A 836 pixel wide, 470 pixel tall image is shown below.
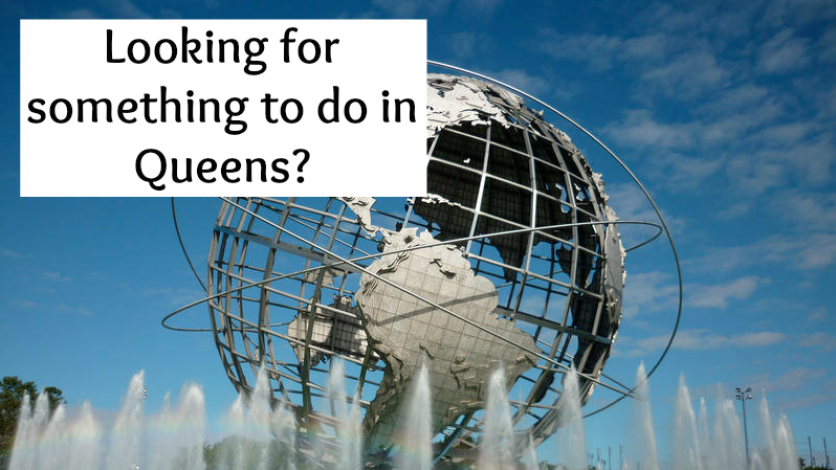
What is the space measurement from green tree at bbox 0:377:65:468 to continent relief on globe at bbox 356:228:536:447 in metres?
21.0

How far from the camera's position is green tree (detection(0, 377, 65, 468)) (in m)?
26.8

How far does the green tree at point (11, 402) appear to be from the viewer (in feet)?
88.1

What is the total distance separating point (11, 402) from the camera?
95.6ft

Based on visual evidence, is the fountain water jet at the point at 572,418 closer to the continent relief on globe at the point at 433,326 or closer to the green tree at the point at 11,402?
the continent relief on globe at the point at 433,326

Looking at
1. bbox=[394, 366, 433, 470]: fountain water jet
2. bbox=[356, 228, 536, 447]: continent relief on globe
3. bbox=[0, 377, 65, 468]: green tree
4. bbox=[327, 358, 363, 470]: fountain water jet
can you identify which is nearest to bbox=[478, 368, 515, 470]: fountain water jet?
bbox=[356, 228, 536, 447]: continent relief on globe

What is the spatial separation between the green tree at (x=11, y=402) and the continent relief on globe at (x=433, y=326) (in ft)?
68.8

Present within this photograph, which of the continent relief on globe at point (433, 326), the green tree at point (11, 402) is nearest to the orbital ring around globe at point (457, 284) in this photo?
the continent relief on globe at point (433, 326)

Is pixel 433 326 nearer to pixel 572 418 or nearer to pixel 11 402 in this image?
pixel 572 418

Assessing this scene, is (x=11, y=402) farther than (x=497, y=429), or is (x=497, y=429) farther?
(x=11, y=402)

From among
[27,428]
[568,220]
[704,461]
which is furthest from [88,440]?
[704,461]

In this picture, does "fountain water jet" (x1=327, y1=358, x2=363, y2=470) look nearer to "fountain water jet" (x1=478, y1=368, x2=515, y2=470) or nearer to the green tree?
"fountain water jet" (x1=478, y1=368, x2=515, y2=470)

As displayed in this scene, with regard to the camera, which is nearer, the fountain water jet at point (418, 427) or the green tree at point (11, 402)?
the fountain water jet at point (418, 427)

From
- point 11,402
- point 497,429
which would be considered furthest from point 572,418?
point 11,402

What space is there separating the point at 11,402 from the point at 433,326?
2829 cm
